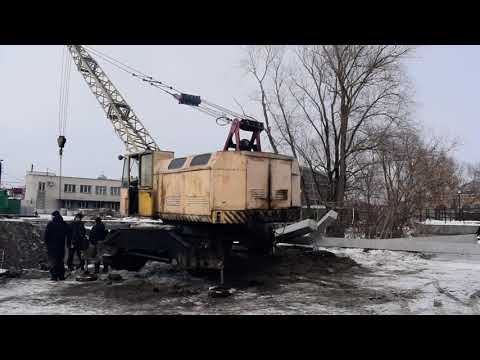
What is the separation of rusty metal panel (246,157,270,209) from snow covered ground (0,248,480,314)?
6.46 feet

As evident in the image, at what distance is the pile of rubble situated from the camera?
12.2 meters

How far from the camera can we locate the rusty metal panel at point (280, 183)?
9.68 meters

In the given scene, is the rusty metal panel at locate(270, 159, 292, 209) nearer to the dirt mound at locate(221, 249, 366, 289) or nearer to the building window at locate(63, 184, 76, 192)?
the dirt mound at locate(221, 249, 366, 289)

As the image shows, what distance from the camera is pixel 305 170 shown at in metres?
23.4

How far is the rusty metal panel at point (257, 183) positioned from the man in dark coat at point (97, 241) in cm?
454

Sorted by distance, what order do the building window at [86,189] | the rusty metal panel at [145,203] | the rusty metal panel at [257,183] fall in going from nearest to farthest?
1. the rusty metal panel at [257,183]
2. the rusty metal panel at [145,203]
3. the building window at [86,189]

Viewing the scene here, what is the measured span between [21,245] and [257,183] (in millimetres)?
8296

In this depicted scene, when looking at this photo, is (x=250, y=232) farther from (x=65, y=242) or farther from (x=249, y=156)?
(x=65, y=242)

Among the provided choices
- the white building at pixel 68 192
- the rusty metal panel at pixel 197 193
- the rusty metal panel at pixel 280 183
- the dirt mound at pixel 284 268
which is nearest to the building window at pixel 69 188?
the white building at pixel 68 192

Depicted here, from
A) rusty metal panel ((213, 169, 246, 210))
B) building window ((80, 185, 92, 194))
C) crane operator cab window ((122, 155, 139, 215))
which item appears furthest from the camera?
building window ((80, 185, 92, 194))

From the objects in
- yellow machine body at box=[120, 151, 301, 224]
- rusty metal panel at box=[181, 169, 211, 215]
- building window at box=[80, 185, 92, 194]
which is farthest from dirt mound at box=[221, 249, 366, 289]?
building window at box=[80, 185, 92, 194]

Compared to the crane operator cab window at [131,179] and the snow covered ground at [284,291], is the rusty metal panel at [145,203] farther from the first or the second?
the snow covered ground at [284,291]
